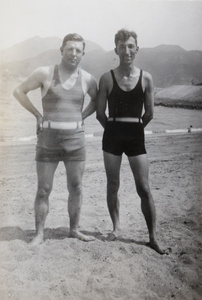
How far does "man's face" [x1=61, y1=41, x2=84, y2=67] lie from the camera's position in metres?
2.32

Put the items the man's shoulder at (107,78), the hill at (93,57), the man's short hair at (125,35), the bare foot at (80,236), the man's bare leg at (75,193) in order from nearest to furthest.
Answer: the man's short hair at (125,35)
the man's shoulder at (107,78)
the man's bare leg at (75,193)
the bare foot at (80,236)
the hill at (93,57)

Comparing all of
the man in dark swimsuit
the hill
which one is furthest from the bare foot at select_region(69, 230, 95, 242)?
the hill

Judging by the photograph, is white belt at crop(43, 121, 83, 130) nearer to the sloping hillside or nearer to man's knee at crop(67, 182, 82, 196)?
man's knee at crop(67, 182, 82, 196)

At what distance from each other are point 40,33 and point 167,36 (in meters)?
1.10

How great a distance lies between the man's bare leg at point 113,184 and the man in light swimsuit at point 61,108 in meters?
0.20

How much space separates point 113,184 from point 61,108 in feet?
2.24

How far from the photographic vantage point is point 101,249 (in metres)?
2.50

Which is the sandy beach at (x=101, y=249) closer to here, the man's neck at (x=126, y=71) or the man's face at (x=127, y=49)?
the man's neck at (x=126, y=71)

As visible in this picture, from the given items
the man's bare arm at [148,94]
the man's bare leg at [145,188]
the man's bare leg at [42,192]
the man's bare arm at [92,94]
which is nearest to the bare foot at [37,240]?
the man's bare leg at [42,192]

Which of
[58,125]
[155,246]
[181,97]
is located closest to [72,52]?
[58,125]

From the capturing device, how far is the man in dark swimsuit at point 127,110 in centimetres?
237

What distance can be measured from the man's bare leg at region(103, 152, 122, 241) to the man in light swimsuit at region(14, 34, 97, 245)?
197 mm

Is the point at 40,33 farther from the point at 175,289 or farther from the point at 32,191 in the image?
the point at 175,289

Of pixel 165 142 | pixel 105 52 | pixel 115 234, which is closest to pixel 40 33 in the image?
pixel 105 52
